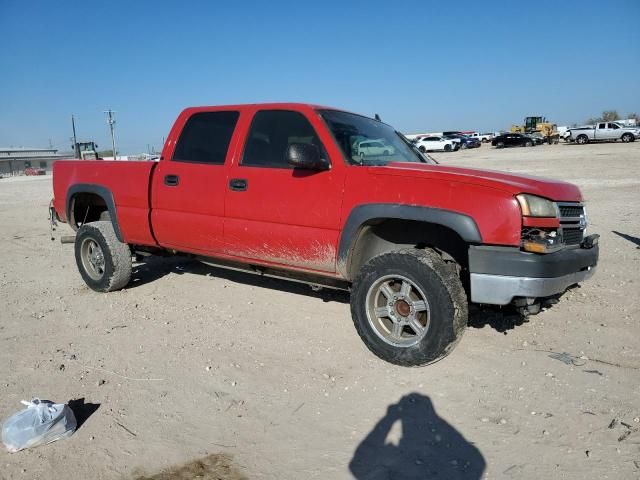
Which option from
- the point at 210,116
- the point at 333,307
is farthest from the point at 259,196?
the point at 333,307

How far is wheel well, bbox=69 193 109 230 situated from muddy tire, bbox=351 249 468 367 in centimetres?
361

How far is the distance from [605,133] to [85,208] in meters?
43.5

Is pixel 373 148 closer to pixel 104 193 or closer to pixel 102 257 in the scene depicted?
pixel 104 193

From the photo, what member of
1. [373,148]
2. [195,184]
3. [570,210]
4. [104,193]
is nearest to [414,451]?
[570,210]

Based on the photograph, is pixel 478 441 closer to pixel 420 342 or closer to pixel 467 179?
pixel 420 342

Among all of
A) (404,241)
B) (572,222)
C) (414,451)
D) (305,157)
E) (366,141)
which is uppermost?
(366,141)

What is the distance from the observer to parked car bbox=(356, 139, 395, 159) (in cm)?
415

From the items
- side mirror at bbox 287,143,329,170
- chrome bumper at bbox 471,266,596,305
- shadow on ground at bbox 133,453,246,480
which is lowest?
shadow on ground at bbox 133,453,246,480

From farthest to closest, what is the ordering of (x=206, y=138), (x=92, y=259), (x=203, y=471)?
(x=92, y=259), (x=206, y=138), (x=203, y=471)

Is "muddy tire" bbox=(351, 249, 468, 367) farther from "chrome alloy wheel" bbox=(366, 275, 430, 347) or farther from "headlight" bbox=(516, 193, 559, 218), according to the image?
"headlight" bbox=(516, 193, 559, 218)

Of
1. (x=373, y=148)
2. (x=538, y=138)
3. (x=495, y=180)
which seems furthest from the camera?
(x=538, y=138)

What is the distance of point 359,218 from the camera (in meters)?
3.66

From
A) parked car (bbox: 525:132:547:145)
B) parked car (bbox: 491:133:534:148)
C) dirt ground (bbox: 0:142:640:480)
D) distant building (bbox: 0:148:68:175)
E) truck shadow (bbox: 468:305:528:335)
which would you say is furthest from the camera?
distant building (bbox: 0:148:68:175)

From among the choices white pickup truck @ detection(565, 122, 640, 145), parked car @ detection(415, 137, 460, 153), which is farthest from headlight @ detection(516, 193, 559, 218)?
parked car @ detection(415, 137, 460, 153)
